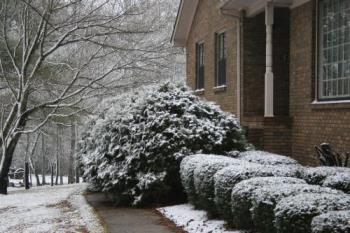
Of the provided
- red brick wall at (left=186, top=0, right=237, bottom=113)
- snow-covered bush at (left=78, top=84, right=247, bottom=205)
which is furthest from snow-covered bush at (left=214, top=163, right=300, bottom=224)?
red brick wall at (left=186, top=0, right=237, bottom=113)

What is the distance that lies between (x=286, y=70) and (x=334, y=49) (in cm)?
302

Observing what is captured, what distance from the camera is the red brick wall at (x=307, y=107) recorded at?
952cm

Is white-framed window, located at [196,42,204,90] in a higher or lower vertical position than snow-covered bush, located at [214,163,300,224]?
higher

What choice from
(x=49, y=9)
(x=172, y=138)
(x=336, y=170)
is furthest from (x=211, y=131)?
(x=49, y=9)

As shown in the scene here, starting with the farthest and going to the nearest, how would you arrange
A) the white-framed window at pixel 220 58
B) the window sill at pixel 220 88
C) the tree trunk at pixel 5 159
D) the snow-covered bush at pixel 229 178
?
the tree trunk at pixel 5 159
the white-framed window at pixel 220 58
the window sill at pixel 220 88
the snow-covered bush at pixel 229 178

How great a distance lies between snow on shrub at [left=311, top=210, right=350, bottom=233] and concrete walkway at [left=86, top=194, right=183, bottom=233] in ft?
11.3

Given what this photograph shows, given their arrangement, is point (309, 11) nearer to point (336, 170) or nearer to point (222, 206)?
point (336, 170)

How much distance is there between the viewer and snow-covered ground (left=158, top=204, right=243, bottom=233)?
22.3 feet

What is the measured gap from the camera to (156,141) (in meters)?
9.37

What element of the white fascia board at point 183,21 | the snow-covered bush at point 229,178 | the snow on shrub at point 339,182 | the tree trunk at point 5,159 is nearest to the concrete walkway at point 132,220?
the snow-covered bush at point 229,178

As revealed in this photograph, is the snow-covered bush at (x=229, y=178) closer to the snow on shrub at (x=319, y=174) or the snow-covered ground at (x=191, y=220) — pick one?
the snow-covered ground at (x=191, y=220)

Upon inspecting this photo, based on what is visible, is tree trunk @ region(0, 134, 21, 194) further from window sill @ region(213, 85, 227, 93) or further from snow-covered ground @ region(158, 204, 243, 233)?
snow-covered ground @ region(158, 204, 243, 233)

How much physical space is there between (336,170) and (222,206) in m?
1.77

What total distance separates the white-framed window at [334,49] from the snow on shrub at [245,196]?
169 inches
